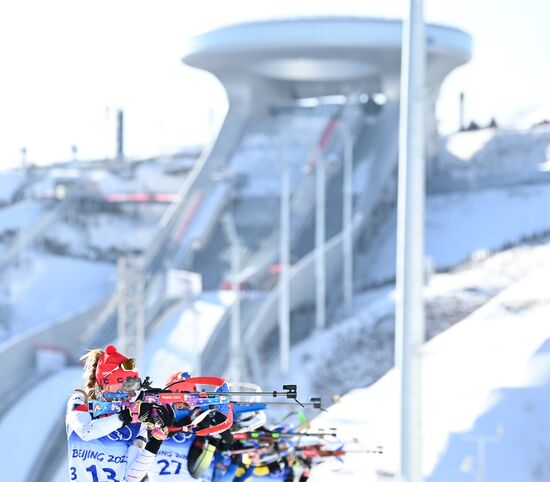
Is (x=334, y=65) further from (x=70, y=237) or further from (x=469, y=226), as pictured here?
(x=70, y=237)

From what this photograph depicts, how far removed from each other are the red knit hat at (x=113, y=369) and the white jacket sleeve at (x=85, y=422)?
220 mm

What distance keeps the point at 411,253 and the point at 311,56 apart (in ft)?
201

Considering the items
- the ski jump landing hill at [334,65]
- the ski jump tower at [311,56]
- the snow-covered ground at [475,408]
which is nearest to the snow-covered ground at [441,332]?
the snow-covered ground at [475,408]

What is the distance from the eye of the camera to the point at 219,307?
51344mm

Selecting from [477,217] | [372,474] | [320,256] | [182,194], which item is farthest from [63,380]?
[372,474]

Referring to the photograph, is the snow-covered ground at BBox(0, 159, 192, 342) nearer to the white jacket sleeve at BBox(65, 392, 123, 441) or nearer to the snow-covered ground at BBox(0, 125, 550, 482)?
the snow-covered ground at BBox(0, 125, 550, 482)

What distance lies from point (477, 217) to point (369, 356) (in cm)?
2154

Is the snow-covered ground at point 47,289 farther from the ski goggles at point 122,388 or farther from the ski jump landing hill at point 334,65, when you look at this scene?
the ski goggles at point 122,388

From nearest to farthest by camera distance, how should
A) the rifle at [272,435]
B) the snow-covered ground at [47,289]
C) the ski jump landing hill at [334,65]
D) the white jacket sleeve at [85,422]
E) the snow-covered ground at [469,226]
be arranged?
the white jacket sleeve at [85,422] < the rifle at [272,435] < the snow-covered ground at [469,226] < the snow-covered ground at [47,289] < the ski jump landing hill at [334,65]

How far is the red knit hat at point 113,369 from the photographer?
8023mm

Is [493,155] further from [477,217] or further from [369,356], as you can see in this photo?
[369,356]

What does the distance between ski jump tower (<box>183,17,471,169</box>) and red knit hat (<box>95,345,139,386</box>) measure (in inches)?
2385

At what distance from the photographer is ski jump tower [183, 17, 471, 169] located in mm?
67438

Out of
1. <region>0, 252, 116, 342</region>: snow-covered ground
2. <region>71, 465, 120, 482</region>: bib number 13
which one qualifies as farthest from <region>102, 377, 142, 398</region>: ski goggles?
<region>0, 252, 116, 342</region>: snow-covered ground
